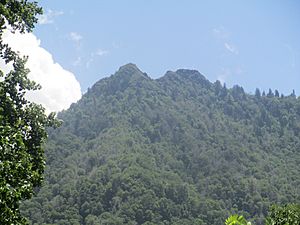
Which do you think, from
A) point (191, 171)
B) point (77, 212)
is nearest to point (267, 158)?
point (191, 171)

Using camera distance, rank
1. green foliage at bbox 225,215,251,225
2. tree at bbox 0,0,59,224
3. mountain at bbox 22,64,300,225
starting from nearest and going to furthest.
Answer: green foliage at bbox 225,215,251,225 < tree at bbox 0,0,59,224 < mountain at bbox 22,64,300,225

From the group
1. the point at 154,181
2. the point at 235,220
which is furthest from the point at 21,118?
the point at 154,181

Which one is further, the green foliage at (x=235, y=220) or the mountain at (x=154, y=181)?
the mountain at (x=154, y=181)

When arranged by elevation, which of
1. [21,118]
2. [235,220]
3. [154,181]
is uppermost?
[154,181]

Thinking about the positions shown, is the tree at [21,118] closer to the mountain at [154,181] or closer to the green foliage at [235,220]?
the green foliage at [235,220]

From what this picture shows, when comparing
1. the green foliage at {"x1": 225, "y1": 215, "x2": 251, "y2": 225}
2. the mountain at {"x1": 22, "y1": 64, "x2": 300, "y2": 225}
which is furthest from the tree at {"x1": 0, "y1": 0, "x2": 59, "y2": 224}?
the mountain at {"x1": 22, "y1": 64, "x2": 300, "y2": 225}

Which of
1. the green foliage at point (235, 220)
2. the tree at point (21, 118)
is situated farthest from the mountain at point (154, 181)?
the green foliage at point (235, 220)

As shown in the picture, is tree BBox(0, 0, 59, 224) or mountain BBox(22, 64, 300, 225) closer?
tree BBox(0, 0, 59, 224)

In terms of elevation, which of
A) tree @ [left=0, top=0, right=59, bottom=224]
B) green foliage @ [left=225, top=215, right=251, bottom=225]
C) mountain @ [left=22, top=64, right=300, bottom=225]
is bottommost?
green foliage @ [left=225, top=215, right=251, bottom=225]

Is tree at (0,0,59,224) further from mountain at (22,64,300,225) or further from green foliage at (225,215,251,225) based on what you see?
mountain at (22,64,300,225)

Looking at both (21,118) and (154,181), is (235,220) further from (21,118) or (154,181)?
(154,181)

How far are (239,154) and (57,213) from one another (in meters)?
95.1

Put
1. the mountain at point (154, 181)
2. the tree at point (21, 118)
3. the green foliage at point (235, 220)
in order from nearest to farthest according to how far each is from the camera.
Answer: the green foliage at point (235, 220) < the tree at point (21, 118) < the mountain at point (154, 181)

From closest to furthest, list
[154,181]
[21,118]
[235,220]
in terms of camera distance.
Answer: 1. [235,220]
2. [21,118]
3. [154,181]
